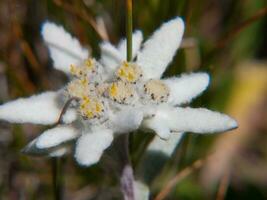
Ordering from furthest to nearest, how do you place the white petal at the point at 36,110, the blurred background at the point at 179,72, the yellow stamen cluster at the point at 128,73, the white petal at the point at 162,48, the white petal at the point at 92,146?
1. the blurred background at the point at 179,72
2. the white petal at the point at 162,48
3. the white petal at the point at 36,110
4. the yellow stamen cluster at the point at 128,73
5. the white petal at the point at 92,146

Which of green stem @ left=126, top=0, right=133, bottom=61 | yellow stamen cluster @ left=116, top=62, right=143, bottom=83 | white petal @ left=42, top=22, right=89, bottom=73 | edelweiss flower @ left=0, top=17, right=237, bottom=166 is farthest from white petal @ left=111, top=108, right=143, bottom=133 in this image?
white petal @ left=42, top=22, right=89, bottom=73

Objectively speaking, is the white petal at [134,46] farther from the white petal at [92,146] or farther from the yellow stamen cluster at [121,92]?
the white petal at [92,146]

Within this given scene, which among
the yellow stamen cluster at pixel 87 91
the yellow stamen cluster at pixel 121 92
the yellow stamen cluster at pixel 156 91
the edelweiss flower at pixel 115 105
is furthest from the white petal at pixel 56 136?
the yellow stamen cluster at pixel 156 91

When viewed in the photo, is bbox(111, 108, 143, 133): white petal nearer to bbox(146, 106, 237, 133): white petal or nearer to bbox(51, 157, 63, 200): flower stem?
bbox(146, 106, 237, 133): white petal

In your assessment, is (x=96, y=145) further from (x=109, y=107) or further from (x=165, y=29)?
(x=165, y=29)

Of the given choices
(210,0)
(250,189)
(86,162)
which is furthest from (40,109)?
(210,0)
